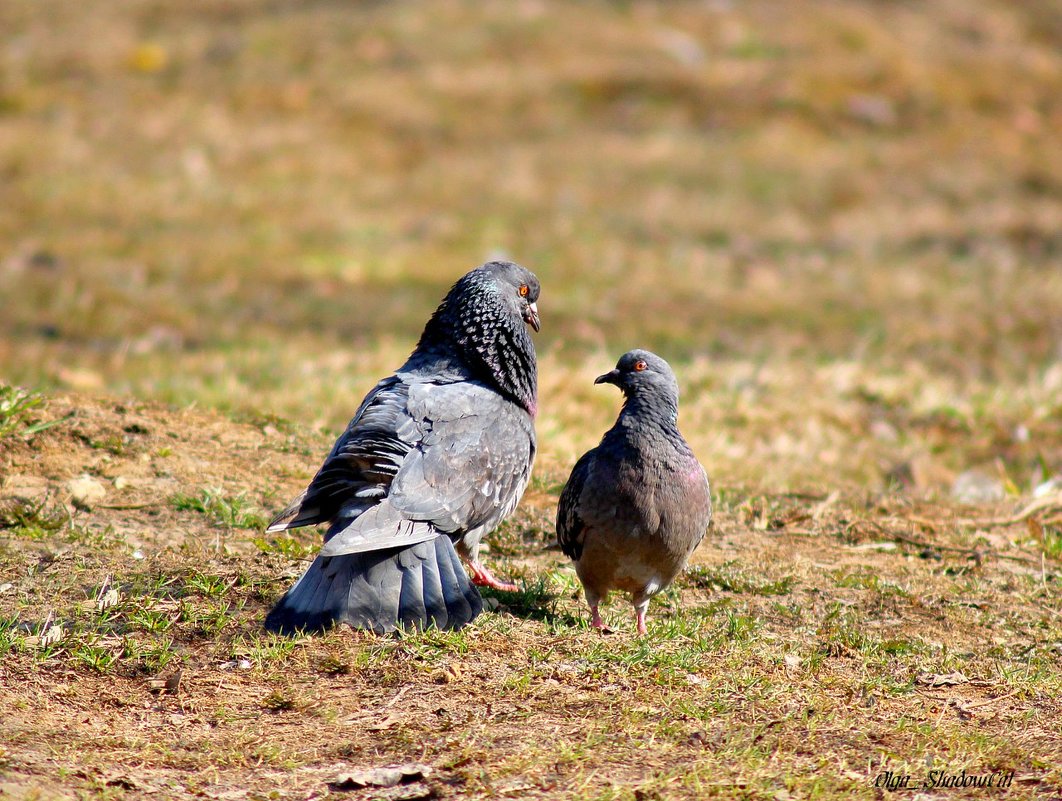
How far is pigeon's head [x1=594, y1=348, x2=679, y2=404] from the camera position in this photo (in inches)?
198

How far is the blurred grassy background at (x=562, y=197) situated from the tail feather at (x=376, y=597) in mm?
2713

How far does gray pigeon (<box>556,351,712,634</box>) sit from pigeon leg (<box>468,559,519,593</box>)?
1.22 ft

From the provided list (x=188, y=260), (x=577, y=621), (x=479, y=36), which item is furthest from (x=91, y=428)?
(x=479, y=36)

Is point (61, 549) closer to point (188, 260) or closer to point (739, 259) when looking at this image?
point (188, 260)

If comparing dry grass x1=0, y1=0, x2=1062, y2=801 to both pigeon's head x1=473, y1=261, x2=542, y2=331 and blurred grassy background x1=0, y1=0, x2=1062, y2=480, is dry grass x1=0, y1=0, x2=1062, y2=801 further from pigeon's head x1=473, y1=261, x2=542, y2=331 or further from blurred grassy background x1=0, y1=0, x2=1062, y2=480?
pigeon's head x1=473, y1=261, x2=542, y2=331

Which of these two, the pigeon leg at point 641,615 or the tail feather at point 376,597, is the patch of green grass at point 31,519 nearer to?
the tail feather at point 376,597

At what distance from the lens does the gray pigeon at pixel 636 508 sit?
468 centimetres

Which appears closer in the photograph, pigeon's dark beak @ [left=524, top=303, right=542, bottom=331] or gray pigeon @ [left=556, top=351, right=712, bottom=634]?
gray pigeon @ [left=556, top=351, right=712, bottom=634]

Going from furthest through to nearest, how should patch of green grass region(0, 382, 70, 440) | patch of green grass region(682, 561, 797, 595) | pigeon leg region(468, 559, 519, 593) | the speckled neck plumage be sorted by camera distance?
patch of green grass region(0, 382, 70, 440), the speckled neck plumage, patch of green grass region(682, 561, 797, 595), pigeon leg region(468, 559, 519, 593)

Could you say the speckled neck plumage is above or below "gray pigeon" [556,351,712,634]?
above

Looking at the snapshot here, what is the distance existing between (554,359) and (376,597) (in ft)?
15.9

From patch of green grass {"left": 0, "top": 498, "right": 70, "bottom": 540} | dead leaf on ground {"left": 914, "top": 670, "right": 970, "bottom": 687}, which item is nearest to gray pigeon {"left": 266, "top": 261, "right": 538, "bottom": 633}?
patch of green grass {"left": 0, "top": 498, "right": 70, "bottom": 540}

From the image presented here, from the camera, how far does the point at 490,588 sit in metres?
5.20

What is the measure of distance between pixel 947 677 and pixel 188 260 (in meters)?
9.06
